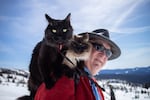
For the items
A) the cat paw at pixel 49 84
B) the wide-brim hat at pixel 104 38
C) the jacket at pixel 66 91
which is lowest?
the jacket at pixel 66 91

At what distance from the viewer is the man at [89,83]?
1.04 metres

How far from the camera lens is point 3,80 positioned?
4820 mm

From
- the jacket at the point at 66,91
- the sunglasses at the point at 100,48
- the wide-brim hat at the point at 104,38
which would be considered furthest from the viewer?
the sunglasses at the point at 100,48

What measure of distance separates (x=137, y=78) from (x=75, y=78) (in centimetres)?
746

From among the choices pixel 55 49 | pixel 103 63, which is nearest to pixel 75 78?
pixel 55 49

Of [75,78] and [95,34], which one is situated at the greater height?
[95,34]

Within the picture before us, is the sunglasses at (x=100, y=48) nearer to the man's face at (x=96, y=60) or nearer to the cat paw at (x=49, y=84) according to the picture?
the man's face at (x=96, y=60)

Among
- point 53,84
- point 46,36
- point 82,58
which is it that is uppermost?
point 46,36

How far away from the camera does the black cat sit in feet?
3.90

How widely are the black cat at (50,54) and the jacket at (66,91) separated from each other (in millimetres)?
31

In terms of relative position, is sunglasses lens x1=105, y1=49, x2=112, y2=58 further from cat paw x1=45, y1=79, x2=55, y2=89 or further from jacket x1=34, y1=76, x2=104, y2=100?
cat paw x1=45, y1=79, x2=55, y2=89

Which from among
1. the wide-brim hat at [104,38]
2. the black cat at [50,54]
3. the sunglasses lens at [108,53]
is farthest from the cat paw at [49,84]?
the sunglasses lens at [108,53]

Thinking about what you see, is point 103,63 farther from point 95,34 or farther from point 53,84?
point 53,84

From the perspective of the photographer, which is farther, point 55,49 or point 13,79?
point 13,79
